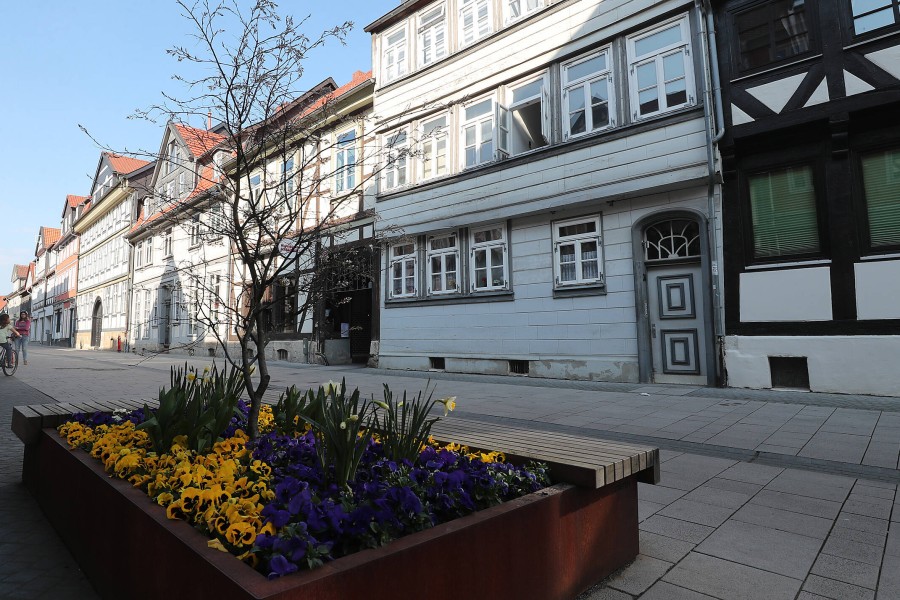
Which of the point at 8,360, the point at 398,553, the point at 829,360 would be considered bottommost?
the point at 398,553

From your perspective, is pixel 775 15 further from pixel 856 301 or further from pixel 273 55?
pixel 273 55

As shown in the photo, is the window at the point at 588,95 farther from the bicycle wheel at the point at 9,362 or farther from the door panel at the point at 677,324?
the bicycle wheel at the point at 9,362

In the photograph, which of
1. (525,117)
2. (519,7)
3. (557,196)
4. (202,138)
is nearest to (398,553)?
(202,138)

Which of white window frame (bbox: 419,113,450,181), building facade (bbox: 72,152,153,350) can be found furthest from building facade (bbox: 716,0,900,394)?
building facade (bbox: 72,152,153,350)

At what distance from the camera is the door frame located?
30.6 ft

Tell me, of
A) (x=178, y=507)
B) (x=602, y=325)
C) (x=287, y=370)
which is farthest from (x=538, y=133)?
(x=178, y=507)

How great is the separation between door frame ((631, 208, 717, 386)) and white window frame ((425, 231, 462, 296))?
4.56 meters

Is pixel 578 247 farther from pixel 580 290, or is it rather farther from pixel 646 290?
pixel 646 290

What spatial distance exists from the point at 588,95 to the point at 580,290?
403 centimetres

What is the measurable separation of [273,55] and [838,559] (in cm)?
390

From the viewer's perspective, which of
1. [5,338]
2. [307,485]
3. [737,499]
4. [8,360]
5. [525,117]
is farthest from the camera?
[5,338]

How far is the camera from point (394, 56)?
15.6m

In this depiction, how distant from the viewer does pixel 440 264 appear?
13.9m

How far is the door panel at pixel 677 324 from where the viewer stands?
9633mm
